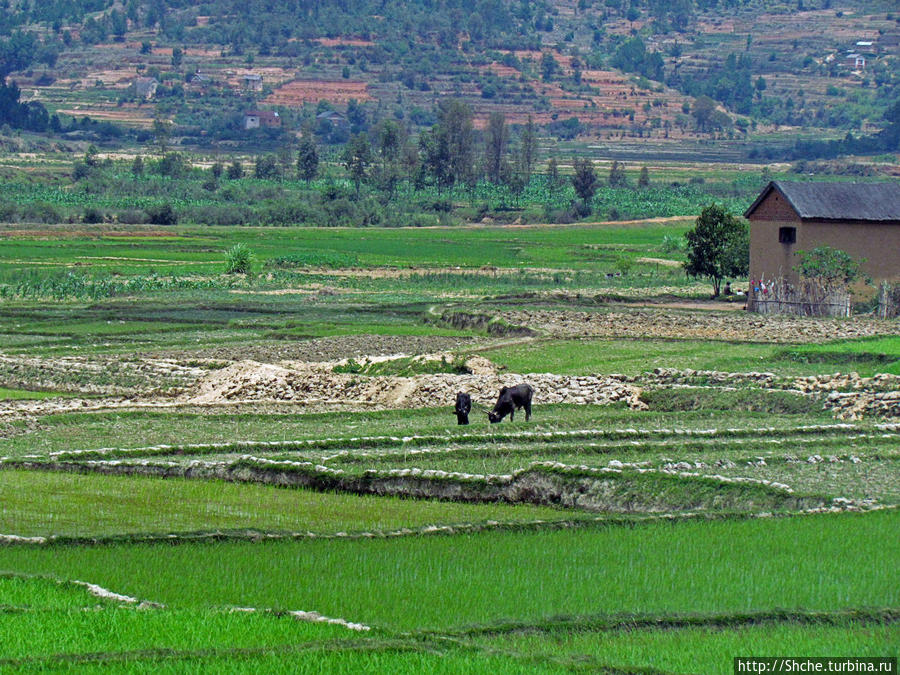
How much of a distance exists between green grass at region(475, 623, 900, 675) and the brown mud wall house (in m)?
30.8

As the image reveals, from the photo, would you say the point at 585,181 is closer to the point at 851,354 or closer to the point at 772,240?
the point at 772,240

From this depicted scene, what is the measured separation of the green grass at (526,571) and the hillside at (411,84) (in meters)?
133

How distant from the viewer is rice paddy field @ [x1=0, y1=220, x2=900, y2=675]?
10.5 metres

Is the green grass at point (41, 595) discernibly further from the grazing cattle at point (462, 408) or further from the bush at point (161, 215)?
the bush at point (161, 215)

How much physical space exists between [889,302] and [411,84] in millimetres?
145064

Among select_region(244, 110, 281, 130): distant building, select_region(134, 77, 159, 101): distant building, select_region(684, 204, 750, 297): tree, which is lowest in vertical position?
select_region(684, 204, 750, 297): tree

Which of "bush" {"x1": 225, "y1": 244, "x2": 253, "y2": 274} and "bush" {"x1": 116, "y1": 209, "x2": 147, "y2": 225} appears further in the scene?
"bush" {"x1": 116, "y1": 209, "x2": 147, "y2": 225}

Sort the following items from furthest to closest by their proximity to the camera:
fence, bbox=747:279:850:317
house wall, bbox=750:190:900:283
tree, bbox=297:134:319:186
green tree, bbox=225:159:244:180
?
1. tree, bbox=297:134:319:186
2. green tree, bbox=225:159:244:180
3. house wall, bbox=750:190:900:283
4. fence, bbox=747:279:850:317

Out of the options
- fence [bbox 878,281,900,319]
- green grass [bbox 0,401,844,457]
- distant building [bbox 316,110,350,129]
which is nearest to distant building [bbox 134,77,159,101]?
distant building [bbox 316,110,350,129]

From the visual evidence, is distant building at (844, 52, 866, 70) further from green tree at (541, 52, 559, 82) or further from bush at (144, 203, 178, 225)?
bush at (144, 203, 178, 225)

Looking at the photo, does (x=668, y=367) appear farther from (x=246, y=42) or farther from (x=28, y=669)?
(x=246, y=42)

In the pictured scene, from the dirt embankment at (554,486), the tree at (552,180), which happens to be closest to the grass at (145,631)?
the dirt embankment at (554,486)

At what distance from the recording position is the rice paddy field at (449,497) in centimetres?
1046

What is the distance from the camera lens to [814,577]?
39.7 ft
